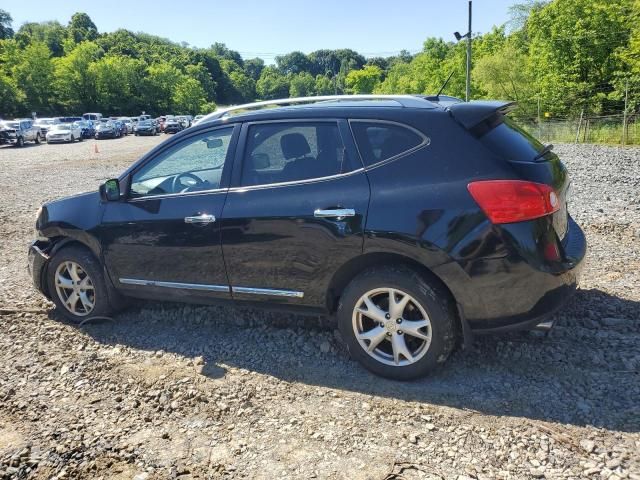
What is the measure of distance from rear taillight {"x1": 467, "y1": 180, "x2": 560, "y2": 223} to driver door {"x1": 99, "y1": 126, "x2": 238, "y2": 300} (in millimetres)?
1926

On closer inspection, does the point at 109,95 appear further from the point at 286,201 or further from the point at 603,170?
the point at 286,201

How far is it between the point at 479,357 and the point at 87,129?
49.4 m

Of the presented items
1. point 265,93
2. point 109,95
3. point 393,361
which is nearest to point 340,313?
point 393,361

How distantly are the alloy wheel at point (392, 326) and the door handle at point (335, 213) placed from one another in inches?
21.0

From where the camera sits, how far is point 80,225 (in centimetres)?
465

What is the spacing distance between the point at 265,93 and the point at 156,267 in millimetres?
190592

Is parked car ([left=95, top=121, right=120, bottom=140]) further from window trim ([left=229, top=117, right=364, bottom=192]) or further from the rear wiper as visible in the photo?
the rear wiper

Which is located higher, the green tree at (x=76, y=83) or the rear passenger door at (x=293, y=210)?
the green tree at (x=76, y=83)

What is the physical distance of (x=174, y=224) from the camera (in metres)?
4.19

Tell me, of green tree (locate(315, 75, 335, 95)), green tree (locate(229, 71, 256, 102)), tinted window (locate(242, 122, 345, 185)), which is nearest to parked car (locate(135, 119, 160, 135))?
tinted window (locate(242, 122, 345, 185))

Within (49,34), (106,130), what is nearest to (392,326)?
(106,130)

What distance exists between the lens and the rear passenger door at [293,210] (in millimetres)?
3545

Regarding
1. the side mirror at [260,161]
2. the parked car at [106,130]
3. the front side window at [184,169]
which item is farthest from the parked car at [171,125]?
the side mirror at [260,161]

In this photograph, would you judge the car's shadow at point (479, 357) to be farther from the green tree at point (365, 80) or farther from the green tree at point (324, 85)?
the green tree at point (324, 85)
